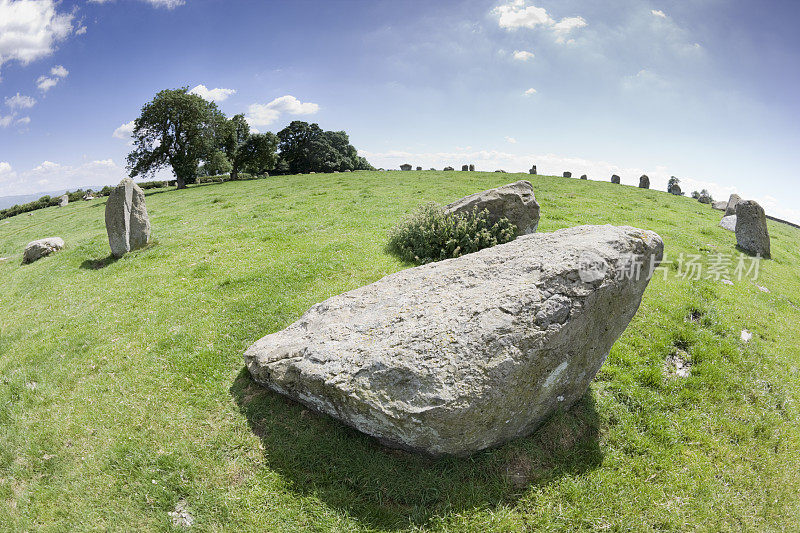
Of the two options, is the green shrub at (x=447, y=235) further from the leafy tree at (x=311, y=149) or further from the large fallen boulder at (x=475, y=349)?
the leafy tree at (x=311, y=149)

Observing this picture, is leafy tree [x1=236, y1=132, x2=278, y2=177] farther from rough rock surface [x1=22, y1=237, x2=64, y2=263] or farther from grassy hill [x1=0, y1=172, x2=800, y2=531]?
grassy hill [x1=0, y1=172, x2=800, y2=531]

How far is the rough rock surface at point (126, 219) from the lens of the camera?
15227 millimetres

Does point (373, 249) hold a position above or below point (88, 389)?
above

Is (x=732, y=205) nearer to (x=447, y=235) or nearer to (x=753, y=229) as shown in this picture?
(x=753, y=229)

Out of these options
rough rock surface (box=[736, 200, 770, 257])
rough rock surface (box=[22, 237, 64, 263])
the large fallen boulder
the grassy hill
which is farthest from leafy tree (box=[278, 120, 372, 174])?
the large fallen boulder

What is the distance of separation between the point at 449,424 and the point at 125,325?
9606 millimetres

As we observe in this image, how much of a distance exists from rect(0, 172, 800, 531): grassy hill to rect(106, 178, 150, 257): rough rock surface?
3233 mm

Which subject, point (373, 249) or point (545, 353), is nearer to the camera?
point (545, 353)

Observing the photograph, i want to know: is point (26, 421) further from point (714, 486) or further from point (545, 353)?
point (714, 486)

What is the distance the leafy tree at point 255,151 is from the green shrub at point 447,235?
4785 cm

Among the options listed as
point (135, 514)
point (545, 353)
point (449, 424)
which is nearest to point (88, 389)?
point (135, 514)

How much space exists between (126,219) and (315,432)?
1445cm

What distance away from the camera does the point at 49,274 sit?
15.1 metres

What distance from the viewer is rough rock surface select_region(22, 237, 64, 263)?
59.6ft
